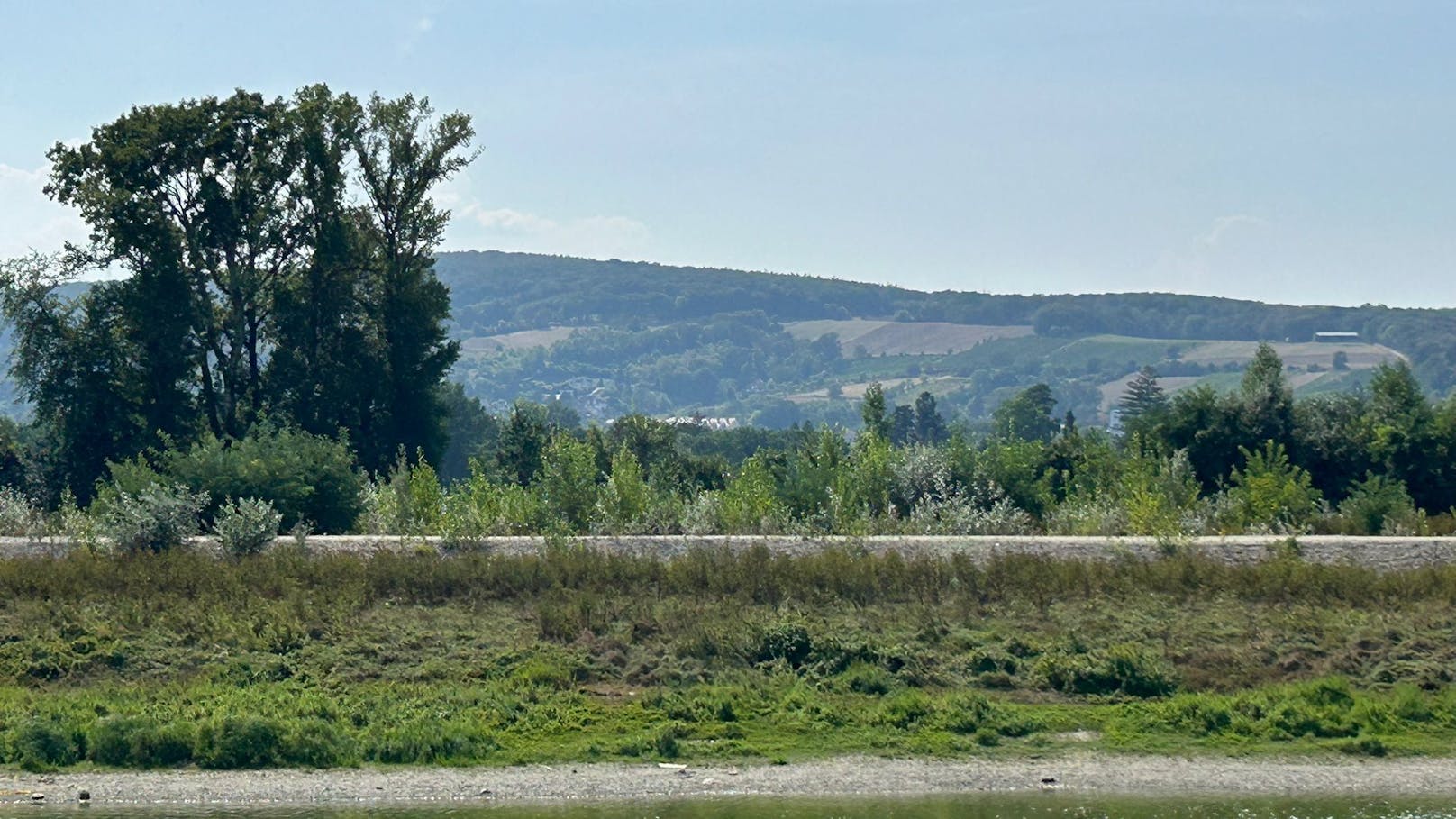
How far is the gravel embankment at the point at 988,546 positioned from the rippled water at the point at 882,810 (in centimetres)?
763

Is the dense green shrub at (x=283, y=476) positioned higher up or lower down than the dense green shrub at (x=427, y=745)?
higher up

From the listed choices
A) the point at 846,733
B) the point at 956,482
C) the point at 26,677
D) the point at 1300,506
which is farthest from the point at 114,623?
the point at 1300,506

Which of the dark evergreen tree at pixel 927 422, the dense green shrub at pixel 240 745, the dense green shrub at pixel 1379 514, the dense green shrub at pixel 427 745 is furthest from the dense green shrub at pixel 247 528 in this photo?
the dark evergreen tree at pixel 927 422

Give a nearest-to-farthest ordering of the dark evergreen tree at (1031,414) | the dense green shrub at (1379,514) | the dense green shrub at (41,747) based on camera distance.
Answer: the dense green shrub at (41,747) < the dense green shrub at (1379,514) < the dark evergreen tree at (1031,414)

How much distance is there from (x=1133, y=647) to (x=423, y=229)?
29.4 metres

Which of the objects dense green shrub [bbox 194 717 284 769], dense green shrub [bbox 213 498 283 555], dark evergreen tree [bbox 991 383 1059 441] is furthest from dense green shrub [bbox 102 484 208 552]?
dark evergreen tree [bbox 991 383 1059 441]

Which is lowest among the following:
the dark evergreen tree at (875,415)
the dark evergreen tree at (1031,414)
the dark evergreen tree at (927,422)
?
the dark evergreen tree at (927,422)

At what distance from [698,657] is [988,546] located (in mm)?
5926

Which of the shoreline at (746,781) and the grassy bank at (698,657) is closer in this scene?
the shoreline at (746,781)

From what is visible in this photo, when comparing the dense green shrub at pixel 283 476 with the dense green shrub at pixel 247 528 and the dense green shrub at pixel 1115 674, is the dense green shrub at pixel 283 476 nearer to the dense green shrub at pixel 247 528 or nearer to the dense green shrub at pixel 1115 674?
the dense green shrub at pixel 247 528

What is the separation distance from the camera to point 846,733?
21.8 metres

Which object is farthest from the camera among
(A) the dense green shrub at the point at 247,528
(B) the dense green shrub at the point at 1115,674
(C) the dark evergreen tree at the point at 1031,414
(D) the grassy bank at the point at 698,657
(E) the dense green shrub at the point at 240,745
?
(C) the dark evergreen tree at the point at 1031,414

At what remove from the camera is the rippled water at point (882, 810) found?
61.9ft

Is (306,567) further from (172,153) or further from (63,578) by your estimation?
(172,153)
